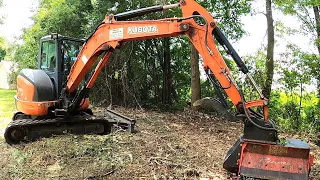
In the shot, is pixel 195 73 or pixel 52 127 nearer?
pixel 52 127

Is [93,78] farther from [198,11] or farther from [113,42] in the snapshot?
[198,11]

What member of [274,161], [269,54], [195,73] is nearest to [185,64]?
[195,73]

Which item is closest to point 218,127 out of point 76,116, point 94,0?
point 76,116

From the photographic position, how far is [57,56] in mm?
6461

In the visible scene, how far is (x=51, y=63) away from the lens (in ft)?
21.9

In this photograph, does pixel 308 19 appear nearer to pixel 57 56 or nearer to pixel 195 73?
pixel 195 73

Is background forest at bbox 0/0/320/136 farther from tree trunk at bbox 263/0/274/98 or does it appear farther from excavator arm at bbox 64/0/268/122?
excavator arm at bbox 64/0/268/122

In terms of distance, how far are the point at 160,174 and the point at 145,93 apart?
7004mm

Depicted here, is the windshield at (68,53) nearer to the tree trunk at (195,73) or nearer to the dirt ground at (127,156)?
the dirt ground at (127,156)

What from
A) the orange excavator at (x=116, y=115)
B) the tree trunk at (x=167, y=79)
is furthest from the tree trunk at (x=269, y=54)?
the orange excavator at (x=116, y=115)

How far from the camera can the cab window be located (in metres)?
6.59

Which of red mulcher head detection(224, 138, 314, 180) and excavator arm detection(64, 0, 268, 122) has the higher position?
excavator arm detection(64, 0, 268, 122)

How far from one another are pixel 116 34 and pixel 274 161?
3.02m

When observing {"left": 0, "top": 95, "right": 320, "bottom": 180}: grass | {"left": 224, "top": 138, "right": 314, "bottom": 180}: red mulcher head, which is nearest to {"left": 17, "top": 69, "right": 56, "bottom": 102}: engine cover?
{"left": 0, "top": 95, "right": 320, "bottom": 180}: grass
